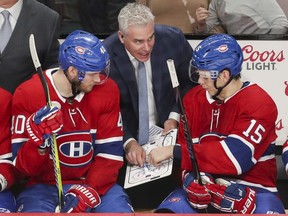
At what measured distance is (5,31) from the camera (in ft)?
12.4

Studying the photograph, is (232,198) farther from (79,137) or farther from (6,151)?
(6,151)

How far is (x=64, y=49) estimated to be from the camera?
11.1 ft

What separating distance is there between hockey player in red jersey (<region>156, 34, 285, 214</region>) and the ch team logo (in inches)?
15.8

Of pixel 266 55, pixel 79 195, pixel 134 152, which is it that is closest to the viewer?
pixel 79 195

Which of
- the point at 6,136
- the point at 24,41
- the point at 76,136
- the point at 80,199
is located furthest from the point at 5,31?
the point at 80,199

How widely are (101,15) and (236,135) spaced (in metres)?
1.26

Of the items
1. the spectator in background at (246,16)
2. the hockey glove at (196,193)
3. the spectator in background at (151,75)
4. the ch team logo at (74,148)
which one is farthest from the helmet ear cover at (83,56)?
the spectator in background at (246,16)

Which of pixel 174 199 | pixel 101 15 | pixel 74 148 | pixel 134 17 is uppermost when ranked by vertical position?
pixel 134 17

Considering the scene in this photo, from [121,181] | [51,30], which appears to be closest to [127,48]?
[51,30]

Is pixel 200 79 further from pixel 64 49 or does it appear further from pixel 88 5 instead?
pixel 88 5

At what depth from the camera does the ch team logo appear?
3469 millimetres

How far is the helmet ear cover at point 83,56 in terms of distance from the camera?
3.34 metres

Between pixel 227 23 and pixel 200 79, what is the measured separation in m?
0.95

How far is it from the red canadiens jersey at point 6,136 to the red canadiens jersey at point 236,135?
759 mm
